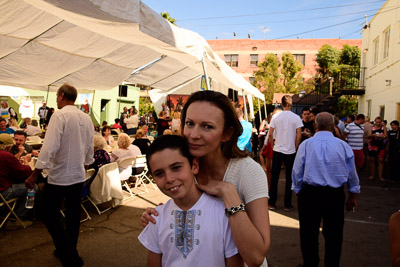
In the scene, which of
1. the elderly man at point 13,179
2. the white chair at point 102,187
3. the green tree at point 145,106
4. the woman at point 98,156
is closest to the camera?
the elderly man at point 13,179

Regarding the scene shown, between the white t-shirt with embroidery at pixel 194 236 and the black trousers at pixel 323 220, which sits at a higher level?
the white t-shirt with embroidery at pixel 194 236

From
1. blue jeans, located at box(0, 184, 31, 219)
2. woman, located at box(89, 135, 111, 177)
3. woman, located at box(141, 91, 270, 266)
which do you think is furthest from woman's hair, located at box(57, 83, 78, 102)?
woman, located at box(141, 91, 270, 266)

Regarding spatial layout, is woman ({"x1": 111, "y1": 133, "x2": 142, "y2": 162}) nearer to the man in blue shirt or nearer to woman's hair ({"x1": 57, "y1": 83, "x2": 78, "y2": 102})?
woman's hair ({"x1": 57, "y1": 83, "x2": 78, "y2": 102})

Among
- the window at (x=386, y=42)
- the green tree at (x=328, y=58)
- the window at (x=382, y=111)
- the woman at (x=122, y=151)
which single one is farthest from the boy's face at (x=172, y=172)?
the green tree at (x=328, y=58)

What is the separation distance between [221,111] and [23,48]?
622 cm

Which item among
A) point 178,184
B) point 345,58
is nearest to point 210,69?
point 178,184

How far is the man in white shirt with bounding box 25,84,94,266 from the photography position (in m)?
3.08

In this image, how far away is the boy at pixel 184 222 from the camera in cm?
128

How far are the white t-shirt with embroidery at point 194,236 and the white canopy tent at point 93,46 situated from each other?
7.17 ft

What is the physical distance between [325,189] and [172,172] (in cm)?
233

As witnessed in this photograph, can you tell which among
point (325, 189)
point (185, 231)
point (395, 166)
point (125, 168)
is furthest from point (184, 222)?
point (395, 166)

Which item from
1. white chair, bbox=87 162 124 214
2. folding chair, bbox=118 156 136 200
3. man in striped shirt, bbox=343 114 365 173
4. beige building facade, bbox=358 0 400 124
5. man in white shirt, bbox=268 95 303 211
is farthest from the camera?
beige building facade, bbox=358 0 400 124

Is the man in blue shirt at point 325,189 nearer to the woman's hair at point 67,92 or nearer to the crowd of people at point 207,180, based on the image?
the crowd of people at point 207,180

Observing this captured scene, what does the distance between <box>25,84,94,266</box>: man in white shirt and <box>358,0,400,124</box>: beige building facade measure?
12.5 m
